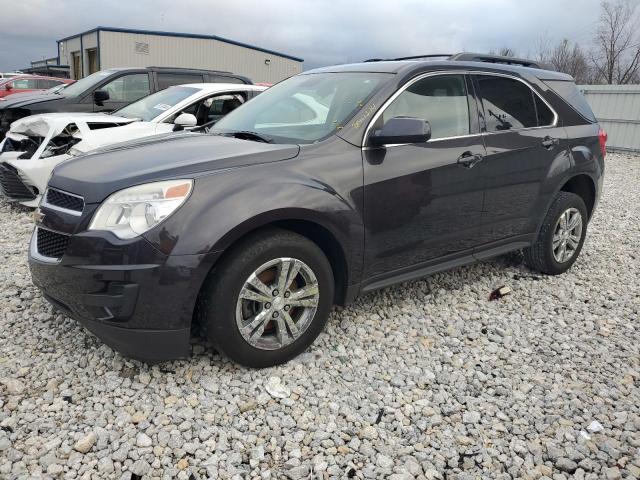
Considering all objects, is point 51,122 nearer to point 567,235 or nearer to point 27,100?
point 27,100

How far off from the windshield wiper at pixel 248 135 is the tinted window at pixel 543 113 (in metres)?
2.32

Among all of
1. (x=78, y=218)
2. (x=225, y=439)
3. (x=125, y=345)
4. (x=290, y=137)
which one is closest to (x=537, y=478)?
(x=225, y=439)

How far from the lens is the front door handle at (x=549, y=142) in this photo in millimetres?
4176

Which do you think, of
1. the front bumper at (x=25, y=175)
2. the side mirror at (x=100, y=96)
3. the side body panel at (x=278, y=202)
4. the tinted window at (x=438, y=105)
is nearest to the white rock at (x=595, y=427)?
the side body panel at (x=278, y=202)

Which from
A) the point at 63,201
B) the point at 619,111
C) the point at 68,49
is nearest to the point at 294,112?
the point at 63,201

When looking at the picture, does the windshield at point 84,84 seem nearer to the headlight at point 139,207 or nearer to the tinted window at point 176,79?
the tinted window at point 176,79

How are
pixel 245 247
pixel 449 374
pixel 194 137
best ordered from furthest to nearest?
pixel 194 137, pixel 449 374, pixel 245 247

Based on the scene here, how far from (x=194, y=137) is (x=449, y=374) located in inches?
85.8

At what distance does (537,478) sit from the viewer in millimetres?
2314

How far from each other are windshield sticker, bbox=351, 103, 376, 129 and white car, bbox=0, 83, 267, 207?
2.35m

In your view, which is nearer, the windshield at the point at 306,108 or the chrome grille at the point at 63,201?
the chrome grille at the point at 63,201

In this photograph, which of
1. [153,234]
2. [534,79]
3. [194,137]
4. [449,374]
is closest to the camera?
[153,234]

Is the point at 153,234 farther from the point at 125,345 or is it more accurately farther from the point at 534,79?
the point at 534,79

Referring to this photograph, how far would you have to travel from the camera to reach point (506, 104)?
159 inches
